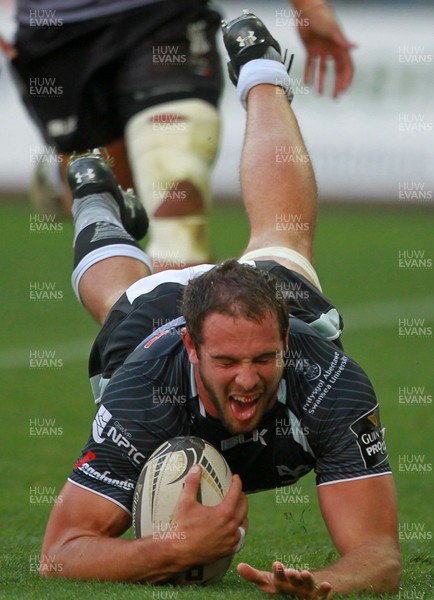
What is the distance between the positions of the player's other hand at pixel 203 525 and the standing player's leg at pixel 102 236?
1.92 m

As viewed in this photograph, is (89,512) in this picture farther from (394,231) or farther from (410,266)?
(394,231)

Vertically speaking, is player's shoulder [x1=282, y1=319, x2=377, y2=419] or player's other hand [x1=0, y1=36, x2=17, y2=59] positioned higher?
player's other hand [x1=0, y1=36, x2=17, y2=59]

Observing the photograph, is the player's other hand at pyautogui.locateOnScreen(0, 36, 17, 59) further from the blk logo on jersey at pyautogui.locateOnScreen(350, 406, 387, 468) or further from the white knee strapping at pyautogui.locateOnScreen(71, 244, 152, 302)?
the blk logo on jersey at pyautogui.locateOnScreen(350, 406, 387, 468)

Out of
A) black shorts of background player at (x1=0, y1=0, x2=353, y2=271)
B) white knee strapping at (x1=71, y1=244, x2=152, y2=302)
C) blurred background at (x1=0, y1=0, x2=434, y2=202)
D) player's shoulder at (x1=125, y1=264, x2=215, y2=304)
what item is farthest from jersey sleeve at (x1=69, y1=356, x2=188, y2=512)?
blurred background at (x1=0, y1=0, x2=434, y2=202)

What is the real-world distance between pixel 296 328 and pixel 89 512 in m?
1.02

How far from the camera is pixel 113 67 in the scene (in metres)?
7.23

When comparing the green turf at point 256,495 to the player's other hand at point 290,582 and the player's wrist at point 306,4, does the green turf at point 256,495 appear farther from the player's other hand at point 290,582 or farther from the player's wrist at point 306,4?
the player's wrist at point 306,4

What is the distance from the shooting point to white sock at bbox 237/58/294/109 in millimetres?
6242

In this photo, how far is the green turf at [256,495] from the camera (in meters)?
4.93

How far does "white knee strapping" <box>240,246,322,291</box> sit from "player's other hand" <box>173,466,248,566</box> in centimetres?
169

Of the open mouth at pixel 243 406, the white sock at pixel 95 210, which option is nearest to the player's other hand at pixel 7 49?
the white sock at pixel 95 210

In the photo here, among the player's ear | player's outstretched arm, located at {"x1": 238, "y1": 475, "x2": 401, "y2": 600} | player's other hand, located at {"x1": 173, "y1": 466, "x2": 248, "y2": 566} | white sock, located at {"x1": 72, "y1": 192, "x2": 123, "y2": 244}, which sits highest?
the player's ear

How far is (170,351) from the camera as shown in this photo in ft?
15.3

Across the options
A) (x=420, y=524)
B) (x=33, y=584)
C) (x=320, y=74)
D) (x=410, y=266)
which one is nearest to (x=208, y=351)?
(x=33, y=584)
